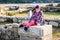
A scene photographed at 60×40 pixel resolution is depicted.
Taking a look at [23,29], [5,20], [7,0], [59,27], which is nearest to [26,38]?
[23,29]

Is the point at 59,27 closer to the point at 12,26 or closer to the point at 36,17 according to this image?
the point at 12,26

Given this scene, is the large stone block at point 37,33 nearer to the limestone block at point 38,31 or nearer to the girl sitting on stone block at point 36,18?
the limestone block at point 38,31

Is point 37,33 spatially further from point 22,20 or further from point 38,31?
point 22,20

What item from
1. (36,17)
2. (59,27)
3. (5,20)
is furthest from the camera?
(5,20)

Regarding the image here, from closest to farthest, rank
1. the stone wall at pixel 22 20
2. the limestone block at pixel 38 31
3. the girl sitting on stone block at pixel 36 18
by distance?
the limestone block at pixel 38 31
the girl sitting on stone block at pixel 36 18
the stone wall at pixel 22 20

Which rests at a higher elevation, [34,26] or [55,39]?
[34,26]

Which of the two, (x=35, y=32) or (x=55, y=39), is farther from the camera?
(x=55, y=39)

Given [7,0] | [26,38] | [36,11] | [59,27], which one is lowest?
[7,0]

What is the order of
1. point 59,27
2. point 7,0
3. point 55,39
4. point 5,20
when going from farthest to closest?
point 7,0
point 5,20
point 59,27
point 55,39

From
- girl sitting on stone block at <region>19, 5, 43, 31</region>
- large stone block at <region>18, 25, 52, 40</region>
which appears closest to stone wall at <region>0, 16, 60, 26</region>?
girl sitting on stone block at <region>19, 5, 43, 31</region>

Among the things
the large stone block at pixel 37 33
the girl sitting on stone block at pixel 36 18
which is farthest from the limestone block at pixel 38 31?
the girl sitting on stone block at pixel 36 18

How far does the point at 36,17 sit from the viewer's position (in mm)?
8164

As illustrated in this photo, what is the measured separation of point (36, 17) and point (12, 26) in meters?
1.79

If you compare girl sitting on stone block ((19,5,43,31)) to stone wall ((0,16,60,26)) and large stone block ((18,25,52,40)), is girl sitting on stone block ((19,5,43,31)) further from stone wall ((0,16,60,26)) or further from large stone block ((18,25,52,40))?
stone wall ((0,16,60,26))
